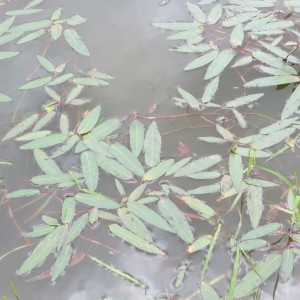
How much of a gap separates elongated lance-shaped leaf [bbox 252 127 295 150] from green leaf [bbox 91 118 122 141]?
555 mm

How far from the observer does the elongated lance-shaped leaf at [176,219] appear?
1565 millimetres

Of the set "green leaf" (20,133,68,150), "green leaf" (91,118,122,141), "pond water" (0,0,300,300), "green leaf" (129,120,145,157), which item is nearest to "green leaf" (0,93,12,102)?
"pond water" (0,0,300,300)

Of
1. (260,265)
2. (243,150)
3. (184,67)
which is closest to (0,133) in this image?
(184,67)

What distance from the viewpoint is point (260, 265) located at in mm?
1473

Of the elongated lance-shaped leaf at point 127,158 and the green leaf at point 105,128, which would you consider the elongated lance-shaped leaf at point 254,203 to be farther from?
the green leaf at point 105,128

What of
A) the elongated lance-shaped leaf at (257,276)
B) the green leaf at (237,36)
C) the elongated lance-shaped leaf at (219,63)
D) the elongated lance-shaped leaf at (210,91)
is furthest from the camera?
the green leaf at (237,36)

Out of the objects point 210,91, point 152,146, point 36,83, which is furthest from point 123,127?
point 36,83

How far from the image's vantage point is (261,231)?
1.54 m

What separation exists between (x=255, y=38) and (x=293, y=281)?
1.23 m

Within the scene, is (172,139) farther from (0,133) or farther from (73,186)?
(0,133)

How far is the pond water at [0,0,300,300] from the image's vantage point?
1.50 m

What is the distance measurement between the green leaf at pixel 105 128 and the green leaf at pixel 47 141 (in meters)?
0.12

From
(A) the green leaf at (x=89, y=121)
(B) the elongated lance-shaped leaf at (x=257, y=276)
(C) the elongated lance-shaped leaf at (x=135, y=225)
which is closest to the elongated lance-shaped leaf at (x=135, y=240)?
(C) the elongated lance-shaped leaf at (x=135, y=225)

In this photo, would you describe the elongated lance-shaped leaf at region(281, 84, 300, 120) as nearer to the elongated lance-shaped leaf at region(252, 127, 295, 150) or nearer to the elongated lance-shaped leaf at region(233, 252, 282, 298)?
the elongated lance-shaped leaf at region(252, 127, 295, 150)
